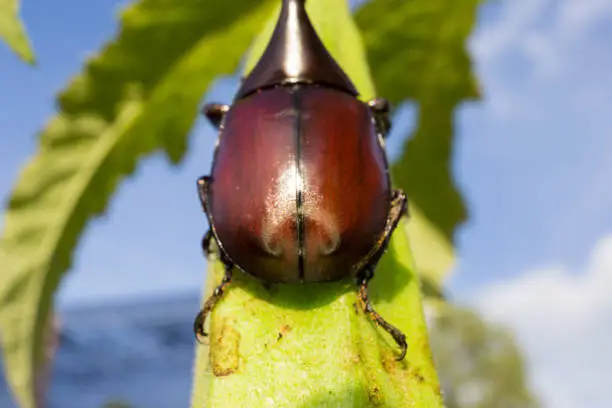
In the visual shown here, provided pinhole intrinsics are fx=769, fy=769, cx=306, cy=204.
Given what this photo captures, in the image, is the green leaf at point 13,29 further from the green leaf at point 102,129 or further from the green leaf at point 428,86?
the green leaf at point 428,86

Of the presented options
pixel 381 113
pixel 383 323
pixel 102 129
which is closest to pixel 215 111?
pixel 381 113

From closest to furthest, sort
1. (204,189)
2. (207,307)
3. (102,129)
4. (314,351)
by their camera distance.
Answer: (314,351) → (207,307) → (204,189) → (102,129)

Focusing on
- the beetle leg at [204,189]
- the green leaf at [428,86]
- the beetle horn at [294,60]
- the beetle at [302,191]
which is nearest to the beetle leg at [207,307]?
the beetle at [302,191]

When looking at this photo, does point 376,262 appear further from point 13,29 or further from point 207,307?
point 13,29

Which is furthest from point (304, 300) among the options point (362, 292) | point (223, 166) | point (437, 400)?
point (223, 166)

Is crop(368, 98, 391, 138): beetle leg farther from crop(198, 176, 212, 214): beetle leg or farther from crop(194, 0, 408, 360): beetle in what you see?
crop(198, 176, 212, 214): beetle leg

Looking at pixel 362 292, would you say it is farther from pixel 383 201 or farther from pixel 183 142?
pixel 183 142

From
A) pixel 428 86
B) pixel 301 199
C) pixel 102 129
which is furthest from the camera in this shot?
pixel 428 86

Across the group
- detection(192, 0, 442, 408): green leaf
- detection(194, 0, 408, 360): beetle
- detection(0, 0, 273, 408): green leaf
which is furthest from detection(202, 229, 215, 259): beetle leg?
detection(0, 0, 273, 408): green leaf
